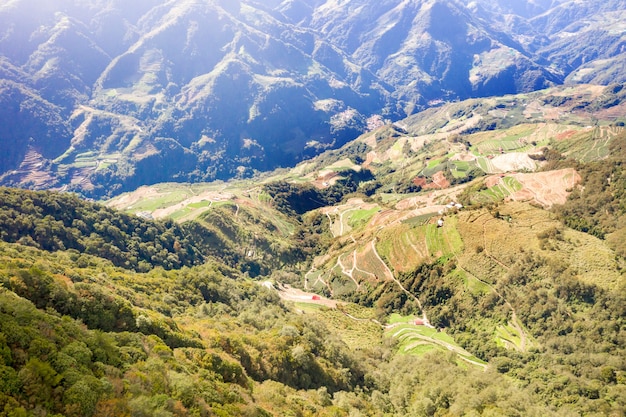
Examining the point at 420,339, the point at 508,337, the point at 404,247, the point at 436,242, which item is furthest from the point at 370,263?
the point at 508,337

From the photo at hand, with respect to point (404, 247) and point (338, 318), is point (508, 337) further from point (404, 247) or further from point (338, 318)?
point (404, 247)

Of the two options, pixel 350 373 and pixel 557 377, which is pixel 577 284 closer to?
pixel 557 377

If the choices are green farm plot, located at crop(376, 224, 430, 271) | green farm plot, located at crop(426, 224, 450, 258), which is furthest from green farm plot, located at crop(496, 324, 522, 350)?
green farm plot, located at crop(376, 224, 430, 271)

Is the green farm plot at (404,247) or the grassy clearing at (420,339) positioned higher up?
the green farm plot at (404,247)

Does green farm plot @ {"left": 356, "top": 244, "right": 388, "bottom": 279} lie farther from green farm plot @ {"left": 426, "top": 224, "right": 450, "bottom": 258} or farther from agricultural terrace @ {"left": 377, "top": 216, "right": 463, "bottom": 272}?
green farm plot @ {"left": 426, "top": 224, "right": 450, "bottom": 258}

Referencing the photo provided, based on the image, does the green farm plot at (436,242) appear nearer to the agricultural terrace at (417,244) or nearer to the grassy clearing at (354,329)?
the agricultural terrace at (417,244)

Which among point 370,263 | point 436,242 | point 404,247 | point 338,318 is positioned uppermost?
point 370,263

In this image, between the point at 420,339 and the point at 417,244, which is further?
the point at 417,244

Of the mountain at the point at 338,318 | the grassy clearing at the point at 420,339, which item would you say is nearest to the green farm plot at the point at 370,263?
the mountain at the point at 338,318

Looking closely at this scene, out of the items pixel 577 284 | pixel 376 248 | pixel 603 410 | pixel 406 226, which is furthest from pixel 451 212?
pixel 603 410

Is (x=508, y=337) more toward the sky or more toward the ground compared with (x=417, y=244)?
more toward the ground
